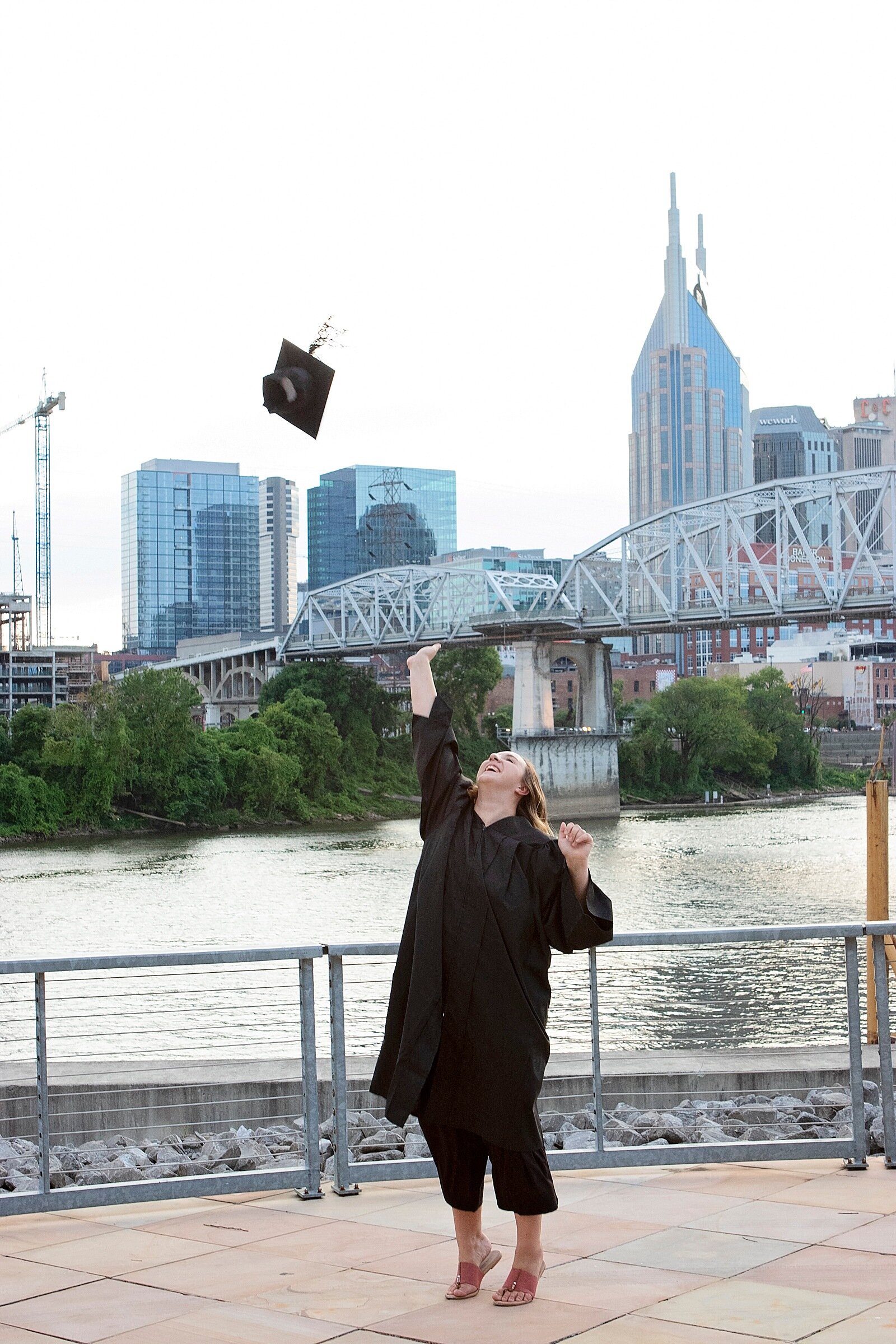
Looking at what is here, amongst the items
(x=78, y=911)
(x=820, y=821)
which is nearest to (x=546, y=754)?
(x=820, y=821)

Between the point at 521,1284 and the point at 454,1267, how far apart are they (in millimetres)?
469

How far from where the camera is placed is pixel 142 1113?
854cm

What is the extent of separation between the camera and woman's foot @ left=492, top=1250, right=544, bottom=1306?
4.61m

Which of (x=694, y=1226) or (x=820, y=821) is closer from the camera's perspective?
(x=694, y=1226)

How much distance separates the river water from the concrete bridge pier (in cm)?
1060

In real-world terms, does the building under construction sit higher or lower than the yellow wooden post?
higher

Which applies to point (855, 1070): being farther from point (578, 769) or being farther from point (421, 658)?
point (578, 769)

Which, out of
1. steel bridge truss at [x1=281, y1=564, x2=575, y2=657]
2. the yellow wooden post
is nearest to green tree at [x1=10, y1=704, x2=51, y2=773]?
steel bridge truss at [x1=281, y1=564, x2=575, y2=657]

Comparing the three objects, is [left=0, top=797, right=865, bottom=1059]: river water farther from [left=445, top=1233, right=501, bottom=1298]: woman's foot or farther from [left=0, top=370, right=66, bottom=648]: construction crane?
[left=0, top=370, right=66, bottom=648]: construction crane

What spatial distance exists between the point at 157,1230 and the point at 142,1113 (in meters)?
3.10

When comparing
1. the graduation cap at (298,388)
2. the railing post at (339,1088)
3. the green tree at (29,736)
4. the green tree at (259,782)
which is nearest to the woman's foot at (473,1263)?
the railing post at (339,1088)

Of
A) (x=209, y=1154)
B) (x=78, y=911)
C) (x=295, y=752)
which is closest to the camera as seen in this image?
(x=209, y=1154)

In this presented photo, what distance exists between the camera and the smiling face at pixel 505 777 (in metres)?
4.88

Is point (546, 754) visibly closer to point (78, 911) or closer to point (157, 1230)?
point (78, 911)
